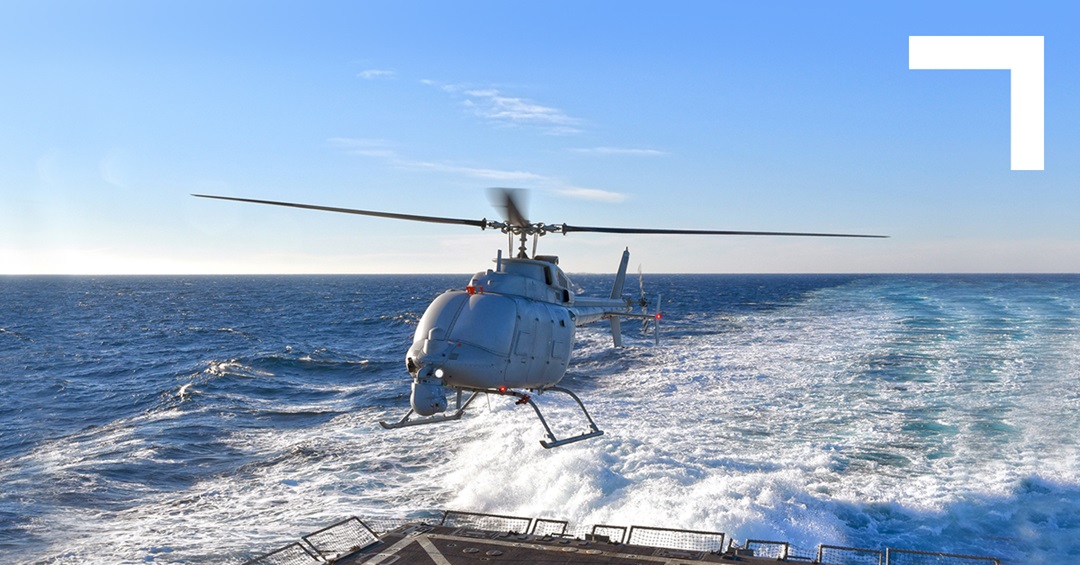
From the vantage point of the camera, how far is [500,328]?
693 inches

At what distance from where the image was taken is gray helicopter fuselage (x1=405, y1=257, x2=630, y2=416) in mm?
16625

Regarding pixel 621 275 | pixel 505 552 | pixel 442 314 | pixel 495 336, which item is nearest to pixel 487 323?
pixel 495 336

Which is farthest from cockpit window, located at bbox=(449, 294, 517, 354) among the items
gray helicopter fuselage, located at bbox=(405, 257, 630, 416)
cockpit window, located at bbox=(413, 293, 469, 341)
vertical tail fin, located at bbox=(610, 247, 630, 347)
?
vertical tail fin, located at bbox=(610, 247, 630, 347)

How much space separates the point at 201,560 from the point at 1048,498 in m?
27.6

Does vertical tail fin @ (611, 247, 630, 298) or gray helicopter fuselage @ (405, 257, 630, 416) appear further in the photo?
vertical tail fin @ (611, 247, 630, 298)

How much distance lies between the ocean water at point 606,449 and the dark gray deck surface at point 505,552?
3.90m

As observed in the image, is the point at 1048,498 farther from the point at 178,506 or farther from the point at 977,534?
the point at 178,506

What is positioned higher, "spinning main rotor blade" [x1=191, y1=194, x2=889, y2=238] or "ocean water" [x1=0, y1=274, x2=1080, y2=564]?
"spinning main rotor blade" [x1=191, y1=194, x2=889, y2=238]

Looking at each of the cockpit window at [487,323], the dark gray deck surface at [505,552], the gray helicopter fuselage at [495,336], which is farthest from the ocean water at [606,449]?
the cockpit window at [487,323]

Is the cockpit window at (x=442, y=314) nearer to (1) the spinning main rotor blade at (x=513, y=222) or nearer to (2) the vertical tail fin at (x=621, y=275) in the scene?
(1) the spinning main rotor blade at (x=513, y=222)

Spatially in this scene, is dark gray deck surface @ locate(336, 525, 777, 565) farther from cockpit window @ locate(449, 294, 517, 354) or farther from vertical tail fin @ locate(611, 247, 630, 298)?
vertical tail fin @ locate(611, 247, 630, 298)

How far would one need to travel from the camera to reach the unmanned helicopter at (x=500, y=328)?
16.7 metres

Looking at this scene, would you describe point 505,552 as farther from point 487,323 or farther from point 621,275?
point 621,275

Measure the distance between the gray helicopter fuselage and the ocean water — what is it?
8.91 meters
